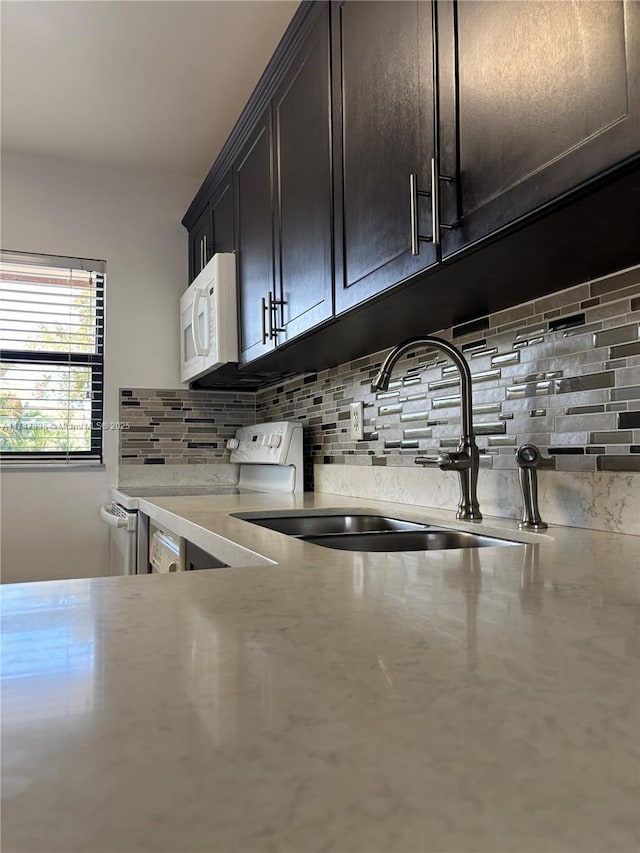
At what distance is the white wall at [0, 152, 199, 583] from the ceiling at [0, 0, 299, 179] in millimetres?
150

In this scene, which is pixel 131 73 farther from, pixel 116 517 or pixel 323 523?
pixel 323 523

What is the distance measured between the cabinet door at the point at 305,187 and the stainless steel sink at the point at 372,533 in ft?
1.78

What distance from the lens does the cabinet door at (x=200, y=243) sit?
305 cm

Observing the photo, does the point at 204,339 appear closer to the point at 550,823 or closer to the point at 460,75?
the point at 460,75

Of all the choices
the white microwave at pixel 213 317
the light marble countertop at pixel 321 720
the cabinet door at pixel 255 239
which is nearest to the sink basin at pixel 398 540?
the light marble countertop at pixel 321 720

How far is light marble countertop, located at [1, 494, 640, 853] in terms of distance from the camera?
0.27 m

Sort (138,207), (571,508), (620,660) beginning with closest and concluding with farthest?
(620,660) → (571,508) → (138,207)

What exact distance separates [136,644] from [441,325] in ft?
4.74

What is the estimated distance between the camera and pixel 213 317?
2734mm

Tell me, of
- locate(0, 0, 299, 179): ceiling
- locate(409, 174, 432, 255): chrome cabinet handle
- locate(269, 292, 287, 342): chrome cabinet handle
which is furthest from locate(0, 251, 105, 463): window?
locate(409, 174, 432, 255): chrome cabinet handle

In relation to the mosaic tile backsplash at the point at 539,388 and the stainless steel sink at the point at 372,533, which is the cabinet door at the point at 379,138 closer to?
the mosaic tile backsplash at the point at 539,388

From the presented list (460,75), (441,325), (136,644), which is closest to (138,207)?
(441,325)

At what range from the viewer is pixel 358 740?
0.34 metres

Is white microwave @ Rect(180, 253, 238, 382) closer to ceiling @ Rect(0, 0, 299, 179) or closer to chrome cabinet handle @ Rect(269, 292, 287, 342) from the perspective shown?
chrome cabinet handle @ Rect(269, 292, 287, 342)
